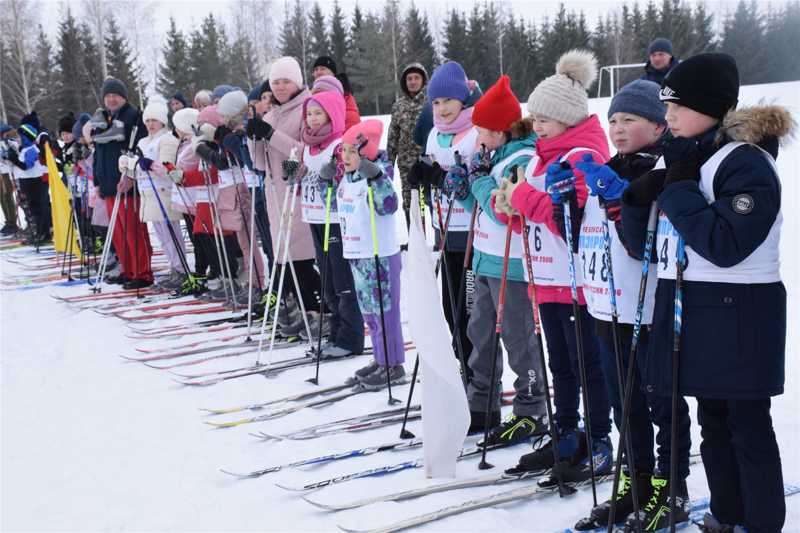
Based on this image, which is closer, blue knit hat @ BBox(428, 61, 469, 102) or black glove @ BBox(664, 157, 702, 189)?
black glove @ BBox(664, 157, 702, 189)

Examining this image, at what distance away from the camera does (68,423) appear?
3488 millimetres

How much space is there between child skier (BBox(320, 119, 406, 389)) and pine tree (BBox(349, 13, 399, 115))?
88.0 feet

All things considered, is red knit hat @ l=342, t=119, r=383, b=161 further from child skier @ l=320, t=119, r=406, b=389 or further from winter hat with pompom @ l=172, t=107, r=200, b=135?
winter hat with pompom @ l=172, t=107, r=200, b=135

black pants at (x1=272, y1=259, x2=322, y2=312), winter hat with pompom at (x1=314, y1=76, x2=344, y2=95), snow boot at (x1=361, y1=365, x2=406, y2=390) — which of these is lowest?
snow boot at (x1=361, y1=365, x2=406, y2=390)

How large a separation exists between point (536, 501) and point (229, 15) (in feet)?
126

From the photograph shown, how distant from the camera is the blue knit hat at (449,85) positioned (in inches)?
127

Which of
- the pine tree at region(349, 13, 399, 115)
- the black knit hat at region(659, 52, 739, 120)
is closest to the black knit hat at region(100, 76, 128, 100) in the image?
the black knit hat at region(659, 52, 739, 120)

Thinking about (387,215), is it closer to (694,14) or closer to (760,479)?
(760,479)

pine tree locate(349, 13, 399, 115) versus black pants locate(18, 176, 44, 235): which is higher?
pine tree locate(349, 13, 399, 115)

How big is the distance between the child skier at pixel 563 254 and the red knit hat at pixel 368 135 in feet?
3.72

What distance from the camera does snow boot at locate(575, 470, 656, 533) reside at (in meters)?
2.25

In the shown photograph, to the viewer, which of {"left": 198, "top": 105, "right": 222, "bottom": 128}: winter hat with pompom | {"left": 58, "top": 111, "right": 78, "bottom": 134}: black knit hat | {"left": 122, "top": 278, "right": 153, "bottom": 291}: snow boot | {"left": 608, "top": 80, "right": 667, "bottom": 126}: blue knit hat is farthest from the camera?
{"left": 58, "top": 111, "right": 78, "bottom": 134}: black knit hat

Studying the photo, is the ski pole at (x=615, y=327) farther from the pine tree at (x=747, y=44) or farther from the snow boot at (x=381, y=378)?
the pine tree at (x=747, y=44)

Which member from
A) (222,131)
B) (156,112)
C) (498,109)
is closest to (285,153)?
(222,131)
